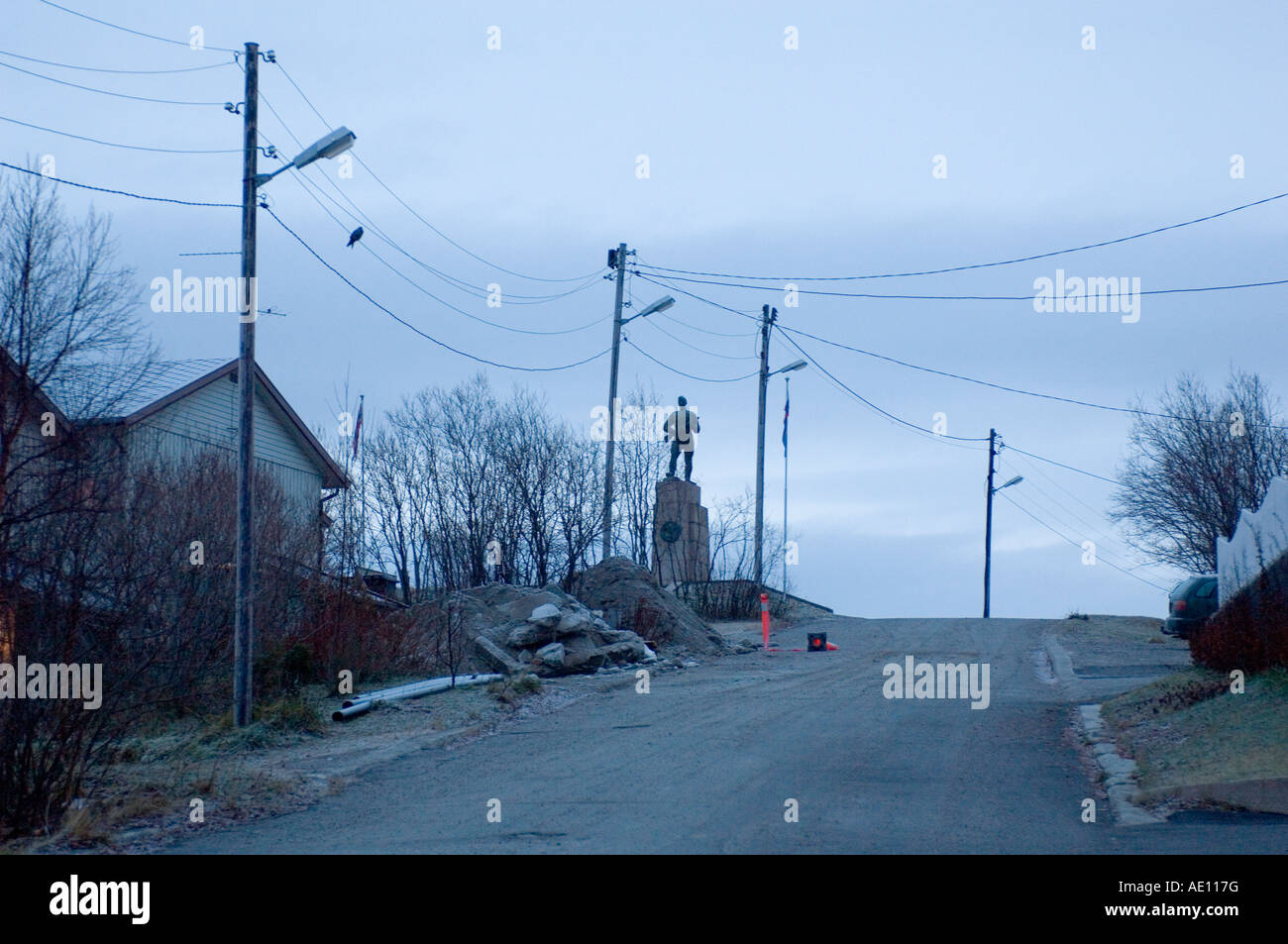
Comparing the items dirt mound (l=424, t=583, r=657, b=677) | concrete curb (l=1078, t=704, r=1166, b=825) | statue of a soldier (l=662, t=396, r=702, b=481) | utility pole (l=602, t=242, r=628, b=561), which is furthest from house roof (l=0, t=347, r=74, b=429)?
statue of a soldier (l=662, t=396, r=702, b=481)

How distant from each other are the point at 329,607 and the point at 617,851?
1311 centimetres

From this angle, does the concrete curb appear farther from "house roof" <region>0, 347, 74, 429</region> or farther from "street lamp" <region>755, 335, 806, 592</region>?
"street lamp" <region>755, 335, 806, 592</region>

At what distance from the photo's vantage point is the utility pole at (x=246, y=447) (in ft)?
51.8

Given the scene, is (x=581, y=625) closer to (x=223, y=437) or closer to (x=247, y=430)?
(x=247, y=430)

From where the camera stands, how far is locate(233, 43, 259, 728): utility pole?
15781 mm

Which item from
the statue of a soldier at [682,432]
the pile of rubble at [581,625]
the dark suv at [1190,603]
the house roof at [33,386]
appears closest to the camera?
the house roof at [33,386]

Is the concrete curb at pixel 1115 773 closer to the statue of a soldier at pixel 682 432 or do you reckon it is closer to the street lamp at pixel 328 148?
the street lamp at pixel 328 148

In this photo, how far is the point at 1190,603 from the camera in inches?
1073

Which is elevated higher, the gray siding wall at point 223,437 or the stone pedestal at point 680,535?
the gray siding wall at point 223,437

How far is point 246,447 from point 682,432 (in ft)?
61.5

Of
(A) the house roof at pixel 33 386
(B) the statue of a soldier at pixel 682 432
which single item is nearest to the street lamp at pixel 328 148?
(A) the house roof at pixel 33 386

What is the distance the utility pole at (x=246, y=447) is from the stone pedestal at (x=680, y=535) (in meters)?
18.5

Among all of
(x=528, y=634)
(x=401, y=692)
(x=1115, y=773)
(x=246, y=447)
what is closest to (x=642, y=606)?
(x=528, y=634)

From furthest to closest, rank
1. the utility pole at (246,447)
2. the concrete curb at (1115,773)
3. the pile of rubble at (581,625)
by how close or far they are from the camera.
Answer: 1. the pile of rubble at (581,625)
2. the utility pole at (246,447)
3. the concrete curb at (1115,773)
